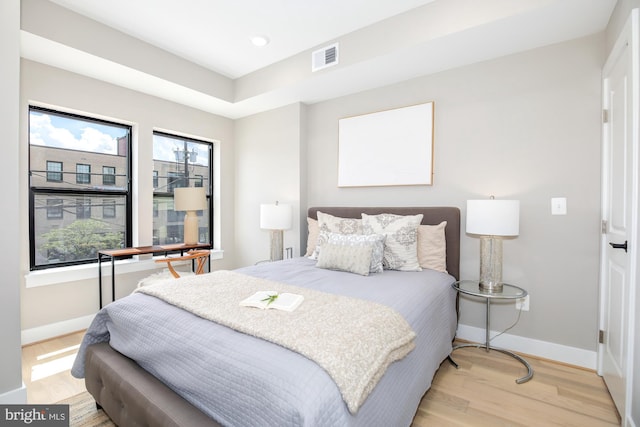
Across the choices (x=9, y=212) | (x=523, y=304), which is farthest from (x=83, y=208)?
(x=523, y=304)

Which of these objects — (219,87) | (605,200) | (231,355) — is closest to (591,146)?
(605,200)

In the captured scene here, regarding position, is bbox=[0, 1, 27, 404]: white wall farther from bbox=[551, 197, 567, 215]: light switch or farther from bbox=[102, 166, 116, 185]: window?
bbox=[551, 197, 567, 215]: light switch

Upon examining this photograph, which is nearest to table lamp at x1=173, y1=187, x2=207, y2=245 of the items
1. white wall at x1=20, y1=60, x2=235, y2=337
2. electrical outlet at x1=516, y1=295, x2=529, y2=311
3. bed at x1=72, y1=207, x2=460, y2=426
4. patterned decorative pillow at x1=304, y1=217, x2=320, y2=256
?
white wall at x1=20, y1=60, x2=235, y2=337

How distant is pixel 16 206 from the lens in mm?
1808

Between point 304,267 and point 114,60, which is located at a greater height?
point 114,60

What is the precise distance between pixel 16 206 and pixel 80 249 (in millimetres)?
1569

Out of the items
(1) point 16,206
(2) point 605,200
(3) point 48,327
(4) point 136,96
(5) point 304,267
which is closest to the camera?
(1) point 16,206

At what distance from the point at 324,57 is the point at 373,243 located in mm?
1807

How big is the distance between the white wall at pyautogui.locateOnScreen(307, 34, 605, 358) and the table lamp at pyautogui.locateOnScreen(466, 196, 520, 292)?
0.31 metres

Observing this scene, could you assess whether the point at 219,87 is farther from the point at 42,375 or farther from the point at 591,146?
the point at 591,146

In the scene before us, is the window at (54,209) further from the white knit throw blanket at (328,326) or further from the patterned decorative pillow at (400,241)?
the patterned decorative pillow at (400,241)

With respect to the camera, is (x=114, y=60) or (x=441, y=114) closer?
(x=114, y=60)

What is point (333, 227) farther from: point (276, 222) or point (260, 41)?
point (260, 41)

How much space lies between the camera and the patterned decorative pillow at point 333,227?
9.52 feet
